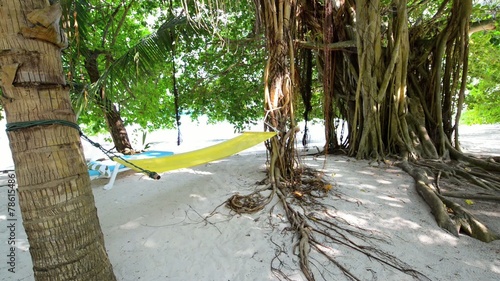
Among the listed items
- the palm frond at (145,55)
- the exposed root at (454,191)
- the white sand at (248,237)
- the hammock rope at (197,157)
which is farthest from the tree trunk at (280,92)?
the exposed root at (454,191)

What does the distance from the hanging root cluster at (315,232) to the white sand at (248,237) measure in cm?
2

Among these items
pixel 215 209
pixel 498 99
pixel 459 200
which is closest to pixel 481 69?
pixel 498 99

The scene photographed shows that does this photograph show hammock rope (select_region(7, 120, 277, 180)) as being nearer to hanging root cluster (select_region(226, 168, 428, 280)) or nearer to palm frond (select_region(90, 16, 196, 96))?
hanging root cluster (select_region(226, 168, 428, 280))

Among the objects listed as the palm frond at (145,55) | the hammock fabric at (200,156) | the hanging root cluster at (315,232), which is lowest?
the hanging root cluster at (315,232)

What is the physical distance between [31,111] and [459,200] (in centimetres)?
282

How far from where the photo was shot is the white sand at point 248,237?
1.37 meters

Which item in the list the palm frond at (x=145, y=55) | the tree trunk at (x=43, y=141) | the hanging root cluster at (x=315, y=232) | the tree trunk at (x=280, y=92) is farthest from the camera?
the palm frond at (x=145, y=55)

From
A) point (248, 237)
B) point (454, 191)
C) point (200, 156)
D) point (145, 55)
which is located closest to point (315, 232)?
point (248, 237)

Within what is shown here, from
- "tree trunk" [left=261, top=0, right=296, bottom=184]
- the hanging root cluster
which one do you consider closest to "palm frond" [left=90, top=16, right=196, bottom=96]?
"tree trunk" [left=261, top=0, right=296, bottom=184]

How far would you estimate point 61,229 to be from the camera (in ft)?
2.95

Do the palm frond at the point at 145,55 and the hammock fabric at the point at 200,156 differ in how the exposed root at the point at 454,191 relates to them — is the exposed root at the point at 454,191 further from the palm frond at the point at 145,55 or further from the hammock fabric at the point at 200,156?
the palm frond at the point at 145,55

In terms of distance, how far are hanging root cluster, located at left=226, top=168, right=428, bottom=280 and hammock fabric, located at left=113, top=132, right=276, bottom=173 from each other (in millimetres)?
436

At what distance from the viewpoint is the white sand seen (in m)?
1.37

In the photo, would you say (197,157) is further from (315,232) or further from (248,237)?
(315,232)
